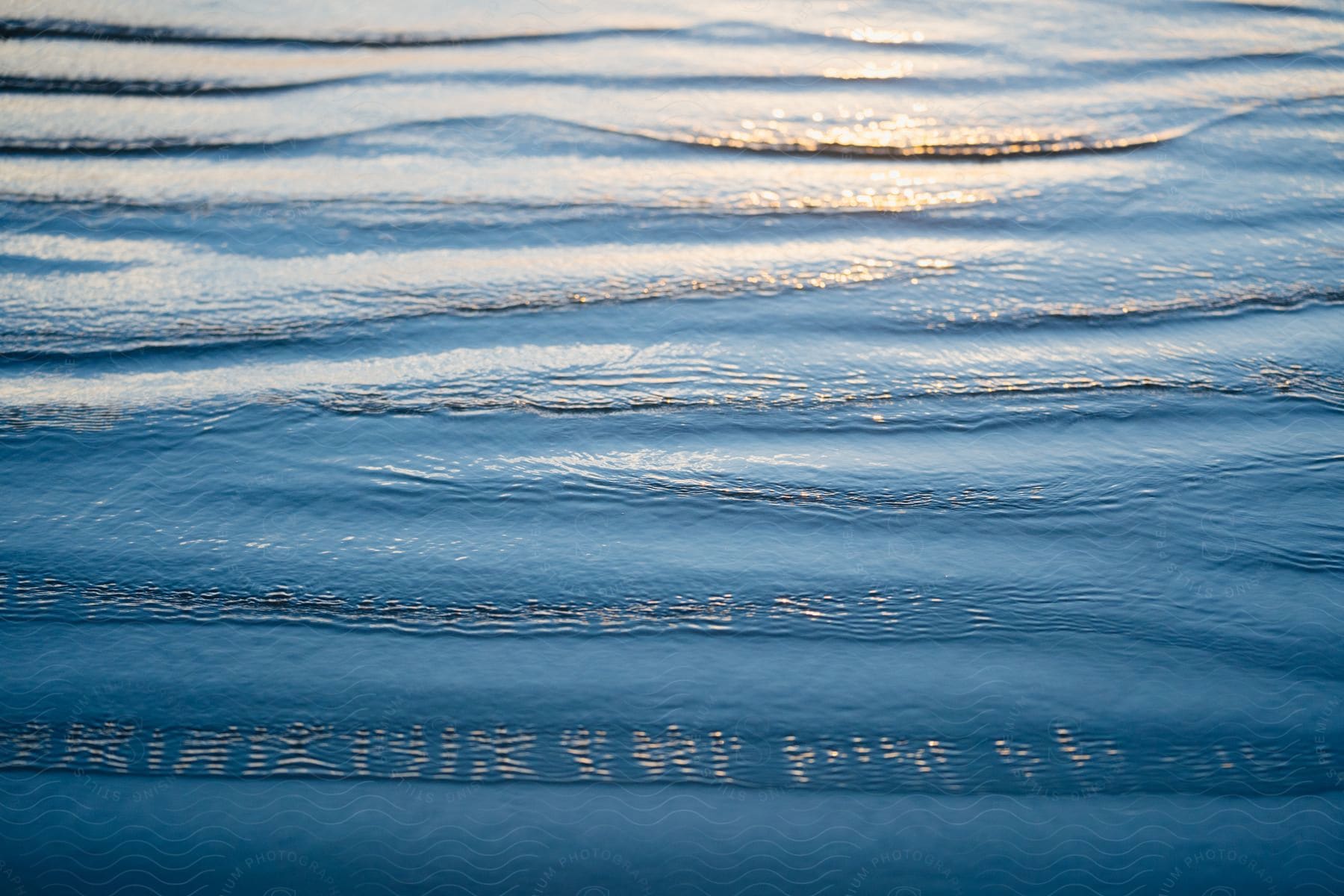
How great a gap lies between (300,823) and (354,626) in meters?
0.10

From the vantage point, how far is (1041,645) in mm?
516

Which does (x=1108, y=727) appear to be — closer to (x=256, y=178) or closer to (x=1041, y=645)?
(x=1041, y=645)

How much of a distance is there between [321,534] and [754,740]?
0.77 ft

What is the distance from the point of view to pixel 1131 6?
100 centimetres

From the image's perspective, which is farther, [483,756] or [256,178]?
[256,178]

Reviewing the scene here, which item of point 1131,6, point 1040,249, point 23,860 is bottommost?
point 23,860

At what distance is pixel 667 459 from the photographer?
0.61m

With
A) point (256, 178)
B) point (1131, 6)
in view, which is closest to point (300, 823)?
point (256, 178)

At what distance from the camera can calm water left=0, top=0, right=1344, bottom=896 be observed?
46cm

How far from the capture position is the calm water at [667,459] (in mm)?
456

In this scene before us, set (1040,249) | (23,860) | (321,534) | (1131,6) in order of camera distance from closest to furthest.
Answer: (23,860)
(321,534)
(1040,249)
(1131,6)

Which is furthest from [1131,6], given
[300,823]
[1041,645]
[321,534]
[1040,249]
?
[300,823]

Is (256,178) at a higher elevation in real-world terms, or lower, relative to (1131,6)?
lower

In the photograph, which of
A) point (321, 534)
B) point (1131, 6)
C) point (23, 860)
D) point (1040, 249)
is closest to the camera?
point (23, 860)
